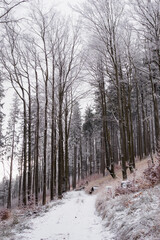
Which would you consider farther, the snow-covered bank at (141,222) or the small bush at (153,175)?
the small bush at (153,175)

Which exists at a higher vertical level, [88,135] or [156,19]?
[156,19]

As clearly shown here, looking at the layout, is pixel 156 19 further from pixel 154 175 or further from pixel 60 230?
pixel 60 230

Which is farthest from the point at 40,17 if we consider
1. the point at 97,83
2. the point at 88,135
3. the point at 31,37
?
the point at 88,135

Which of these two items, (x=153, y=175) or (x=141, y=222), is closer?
(x=141, y=222)

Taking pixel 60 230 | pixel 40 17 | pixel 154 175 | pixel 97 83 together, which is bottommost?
pixel 60 230

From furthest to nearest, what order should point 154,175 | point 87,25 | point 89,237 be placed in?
point 87,25 < point 154,175 < point 89,237

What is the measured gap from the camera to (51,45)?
12.3 meters

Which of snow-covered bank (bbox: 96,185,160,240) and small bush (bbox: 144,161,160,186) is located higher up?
small bush (bbox: 144,161,160,186)

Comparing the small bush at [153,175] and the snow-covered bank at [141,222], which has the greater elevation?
the small bush at [153,175]

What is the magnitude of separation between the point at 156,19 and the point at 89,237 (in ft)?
30.5

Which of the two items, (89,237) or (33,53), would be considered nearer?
(89,237)

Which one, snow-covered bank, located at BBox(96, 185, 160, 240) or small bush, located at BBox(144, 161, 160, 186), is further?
small bush, located at BBox(144, 161, 160, 186)

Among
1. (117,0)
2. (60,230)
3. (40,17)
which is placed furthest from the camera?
(40,17)

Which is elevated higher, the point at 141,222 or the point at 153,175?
the point at 153,175
